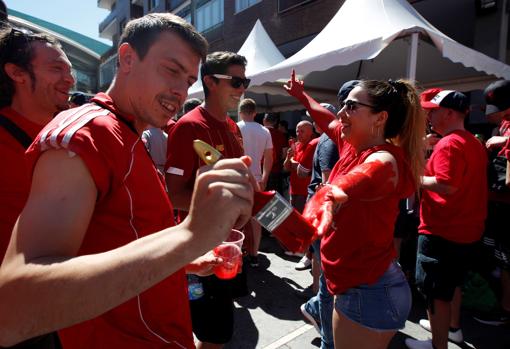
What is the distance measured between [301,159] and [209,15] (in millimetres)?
17088

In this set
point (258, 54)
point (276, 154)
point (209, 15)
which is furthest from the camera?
point (209, 15)

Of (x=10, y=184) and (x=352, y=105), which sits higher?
(x=352, y=105)

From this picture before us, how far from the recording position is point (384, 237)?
1819 mm

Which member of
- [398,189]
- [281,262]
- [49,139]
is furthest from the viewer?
[281,262]

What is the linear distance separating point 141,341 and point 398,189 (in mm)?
1405

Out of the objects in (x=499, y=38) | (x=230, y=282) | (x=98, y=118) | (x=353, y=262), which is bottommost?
(x=230, y=282)

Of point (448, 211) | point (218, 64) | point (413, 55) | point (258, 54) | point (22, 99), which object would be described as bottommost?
point (448, 211)

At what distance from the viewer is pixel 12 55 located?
1815 millimetres

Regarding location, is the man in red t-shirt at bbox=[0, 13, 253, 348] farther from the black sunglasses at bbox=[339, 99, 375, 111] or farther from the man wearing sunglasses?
the black sunglasses at bbox=[339, 99, 375, 111]

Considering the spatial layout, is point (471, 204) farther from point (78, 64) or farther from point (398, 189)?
point (78, 64)

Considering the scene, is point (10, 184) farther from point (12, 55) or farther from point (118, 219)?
point (118, 219)

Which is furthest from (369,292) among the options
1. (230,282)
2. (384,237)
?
(230,282)

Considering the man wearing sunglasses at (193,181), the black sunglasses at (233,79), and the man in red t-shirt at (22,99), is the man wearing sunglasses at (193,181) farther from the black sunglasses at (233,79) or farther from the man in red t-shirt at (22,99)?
the man in red t-shirt at (22,99)

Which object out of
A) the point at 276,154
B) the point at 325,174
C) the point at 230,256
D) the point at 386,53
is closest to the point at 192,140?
the point at 230,256
